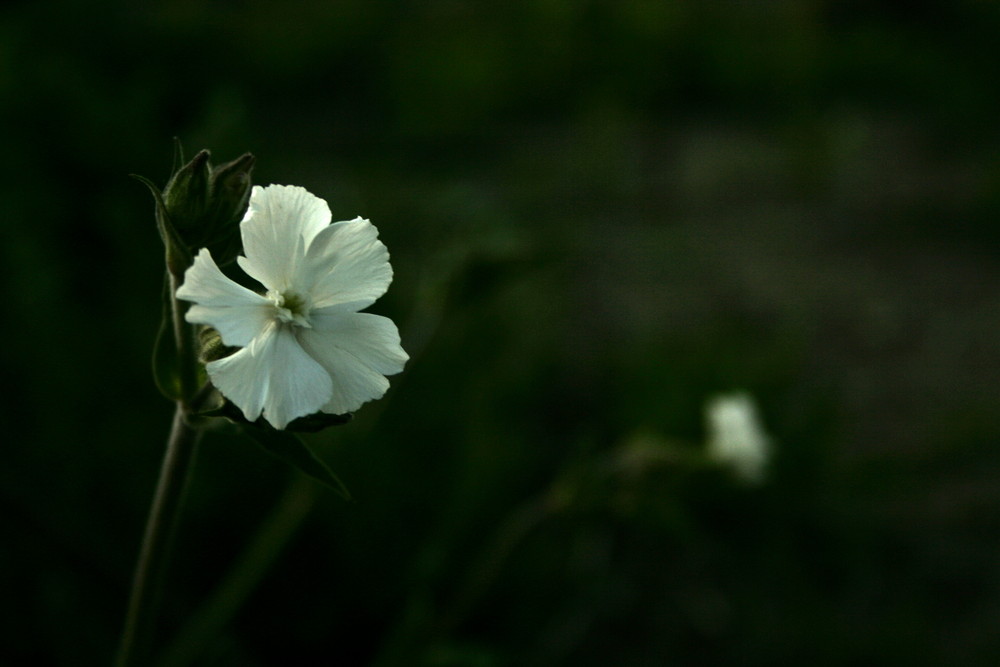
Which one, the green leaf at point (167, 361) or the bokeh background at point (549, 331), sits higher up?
the bokeh background at point (549, 331)

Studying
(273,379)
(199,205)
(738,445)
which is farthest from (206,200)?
(738,445)

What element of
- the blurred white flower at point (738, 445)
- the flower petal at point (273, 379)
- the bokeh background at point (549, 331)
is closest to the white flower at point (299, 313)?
the flower petal at point (273, 379)

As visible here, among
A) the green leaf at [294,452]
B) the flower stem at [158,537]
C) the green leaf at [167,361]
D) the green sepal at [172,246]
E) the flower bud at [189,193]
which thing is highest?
the flower bud at [189,193]

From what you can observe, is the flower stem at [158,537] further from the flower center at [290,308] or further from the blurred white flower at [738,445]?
the blurred white flower at [738,445]

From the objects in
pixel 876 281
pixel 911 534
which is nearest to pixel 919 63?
pixel 876 281

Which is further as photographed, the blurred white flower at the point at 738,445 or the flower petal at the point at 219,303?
the blurred white flower at the point at 738,445

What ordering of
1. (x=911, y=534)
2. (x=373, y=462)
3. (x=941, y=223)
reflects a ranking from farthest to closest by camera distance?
Answer: 1. (x=941, y=223)
2. (x=911, y=534)
3. (x=373, y=462)

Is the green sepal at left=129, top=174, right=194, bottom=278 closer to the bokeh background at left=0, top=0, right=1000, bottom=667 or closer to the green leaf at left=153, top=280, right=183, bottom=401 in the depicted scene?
the green leaf at left=153, top=280, right=183, bottom=401

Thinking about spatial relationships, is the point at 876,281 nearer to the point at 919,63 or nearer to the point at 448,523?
the point at 919,63

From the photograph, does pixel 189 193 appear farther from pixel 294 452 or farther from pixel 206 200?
pixel 294 452
